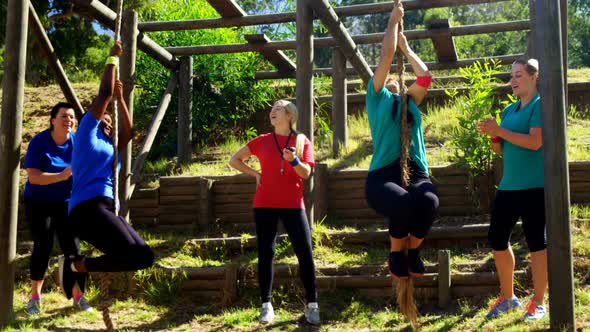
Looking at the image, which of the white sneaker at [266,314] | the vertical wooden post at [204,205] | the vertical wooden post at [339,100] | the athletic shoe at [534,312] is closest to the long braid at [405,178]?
the athletic shoe at [534,312]

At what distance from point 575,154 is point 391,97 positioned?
3.81 meters

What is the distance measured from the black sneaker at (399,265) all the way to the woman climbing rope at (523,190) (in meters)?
0.74

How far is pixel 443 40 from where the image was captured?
30.4 feet

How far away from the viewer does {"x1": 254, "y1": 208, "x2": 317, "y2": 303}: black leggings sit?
5.55m

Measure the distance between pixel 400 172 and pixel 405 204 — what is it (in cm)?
34

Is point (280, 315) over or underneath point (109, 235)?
underneath

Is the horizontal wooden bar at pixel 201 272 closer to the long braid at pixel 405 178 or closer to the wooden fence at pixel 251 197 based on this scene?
the wooden fence at pixel 251 197

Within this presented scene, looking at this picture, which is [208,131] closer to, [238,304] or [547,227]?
[238,304]

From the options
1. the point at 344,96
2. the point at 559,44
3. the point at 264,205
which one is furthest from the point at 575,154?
the point at 264,205

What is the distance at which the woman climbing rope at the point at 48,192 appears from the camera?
595 cm

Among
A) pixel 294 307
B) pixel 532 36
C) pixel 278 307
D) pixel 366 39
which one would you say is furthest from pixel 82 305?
pixel 532 36

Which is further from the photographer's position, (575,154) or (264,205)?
(575,154)

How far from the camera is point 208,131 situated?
10.8 meters

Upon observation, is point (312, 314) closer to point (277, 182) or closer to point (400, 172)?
point (277, 182)
